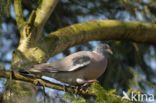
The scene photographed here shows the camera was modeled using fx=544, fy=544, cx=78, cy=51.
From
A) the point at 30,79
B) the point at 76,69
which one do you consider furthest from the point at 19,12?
the point at 30,79

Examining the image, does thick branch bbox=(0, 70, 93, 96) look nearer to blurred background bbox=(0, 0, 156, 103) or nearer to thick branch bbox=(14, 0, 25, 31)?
thick branch bbox=(14, 0, 25, 31)

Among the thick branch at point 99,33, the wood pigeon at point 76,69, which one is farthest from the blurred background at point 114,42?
the wood pigeon at point 76,69

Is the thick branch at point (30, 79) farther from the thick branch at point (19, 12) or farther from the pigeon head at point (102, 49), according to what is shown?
the thick branch at point (19, 12)

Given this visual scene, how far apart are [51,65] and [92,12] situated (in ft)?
6.94

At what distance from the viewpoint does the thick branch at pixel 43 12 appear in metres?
3.67

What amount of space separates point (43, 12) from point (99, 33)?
598mm

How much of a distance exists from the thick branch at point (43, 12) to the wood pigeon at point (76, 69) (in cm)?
50

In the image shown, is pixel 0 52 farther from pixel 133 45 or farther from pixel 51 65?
pixel 51 65

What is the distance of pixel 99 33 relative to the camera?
166 inches

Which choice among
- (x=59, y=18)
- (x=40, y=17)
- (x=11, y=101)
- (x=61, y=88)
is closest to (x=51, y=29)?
(x=59, y=18)

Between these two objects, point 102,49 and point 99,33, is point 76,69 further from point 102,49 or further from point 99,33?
point 99,33

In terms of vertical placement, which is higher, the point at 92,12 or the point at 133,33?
the point at 92,12

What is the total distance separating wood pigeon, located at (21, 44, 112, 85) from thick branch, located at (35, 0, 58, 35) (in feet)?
1.65

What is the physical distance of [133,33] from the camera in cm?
452
